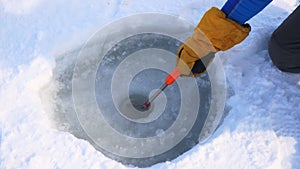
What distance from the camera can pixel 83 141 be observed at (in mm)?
1512

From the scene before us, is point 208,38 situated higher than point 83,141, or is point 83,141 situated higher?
point 208,38

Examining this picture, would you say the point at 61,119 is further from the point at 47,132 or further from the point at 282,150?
the point at 282,150

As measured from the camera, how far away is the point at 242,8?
4.49 feet

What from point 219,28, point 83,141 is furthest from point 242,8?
point 83,141

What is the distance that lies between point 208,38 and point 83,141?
2.40 ft

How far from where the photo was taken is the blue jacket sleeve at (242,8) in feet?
4.42

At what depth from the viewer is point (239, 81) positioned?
1.75 m

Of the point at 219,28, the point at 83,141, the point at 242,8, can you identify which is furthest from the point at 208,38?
the point at 83,141

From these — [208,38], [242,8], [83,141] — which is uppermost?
[242,8]

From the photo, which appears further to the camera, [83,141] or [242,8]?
[83,141]

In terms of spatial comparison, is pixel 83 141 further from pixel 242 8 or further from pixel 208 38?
pixel 242 8

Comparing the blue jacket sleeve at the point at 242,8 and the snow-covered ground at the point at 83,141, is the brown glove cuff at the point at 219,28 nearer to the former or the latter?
the blue jacket sleeve at the point at 242,8

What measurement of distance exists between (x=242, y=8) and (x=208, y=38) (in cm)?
19

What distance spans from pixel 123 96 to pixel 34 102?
1.69 feet
